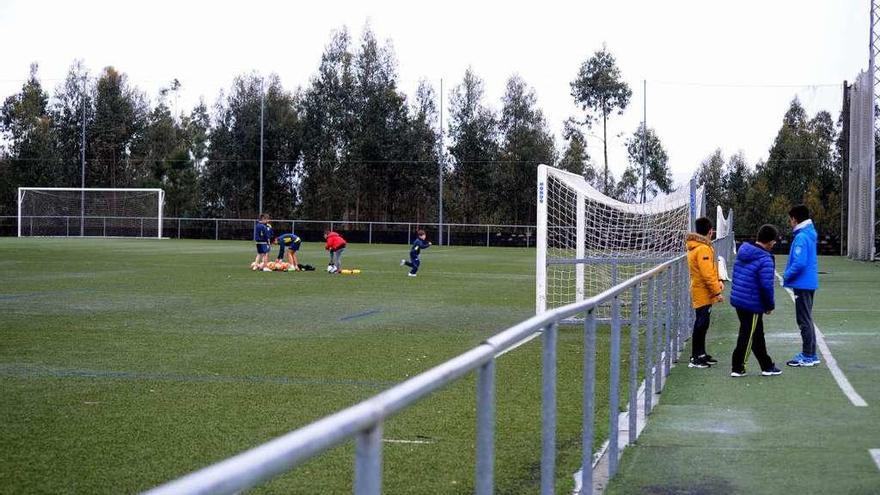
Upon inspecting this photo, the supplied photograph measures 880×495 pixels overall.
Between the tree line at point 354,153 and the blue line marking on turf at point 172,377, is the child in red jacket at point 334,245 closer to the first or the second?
the blue line marking on turf at point 172,377

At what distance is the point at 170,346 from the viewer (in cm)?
1256

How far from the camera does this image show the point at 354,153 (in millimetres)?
76000

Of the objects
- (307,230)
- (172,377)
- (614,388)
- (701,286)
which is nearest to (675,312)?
(701,286)

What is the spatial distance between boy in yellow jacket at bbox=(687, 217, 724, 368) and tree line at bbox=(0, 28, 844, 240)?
196 feet

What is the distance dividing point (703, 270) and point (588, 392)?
6.35 m

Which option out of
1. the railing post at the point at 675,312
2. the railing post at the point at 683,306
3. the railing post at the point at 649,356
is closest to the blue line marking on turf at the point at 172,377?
the railing post at the point at 649,356

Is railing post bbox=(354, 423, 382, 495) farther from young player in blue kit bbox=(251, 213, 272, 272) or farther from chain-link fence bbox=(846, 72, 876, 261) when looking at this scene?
chain-link fence bbox=(846, 72, 876, 261)

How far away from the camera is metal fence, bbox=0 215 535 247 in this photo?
64.4 metres

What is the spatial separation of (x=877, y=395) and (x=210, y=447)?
19.4 ft

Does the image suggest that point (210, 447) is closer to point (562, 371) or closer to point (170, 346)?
A: point (562, 371)

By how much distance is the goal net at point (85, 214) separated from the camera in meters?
64.2

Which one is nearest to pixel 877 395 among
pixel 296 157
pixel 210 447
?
pixel 210 447

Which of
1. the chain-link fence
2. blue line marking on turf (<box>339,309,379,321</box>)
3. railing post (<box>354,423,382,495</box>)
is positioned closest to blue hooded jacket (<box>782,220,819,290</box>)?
blue line marking on turf (<box>339,309,379,321</box>)

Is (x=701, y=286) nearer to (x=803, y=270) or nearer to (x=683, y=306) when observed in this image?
(x=803, y=270)
